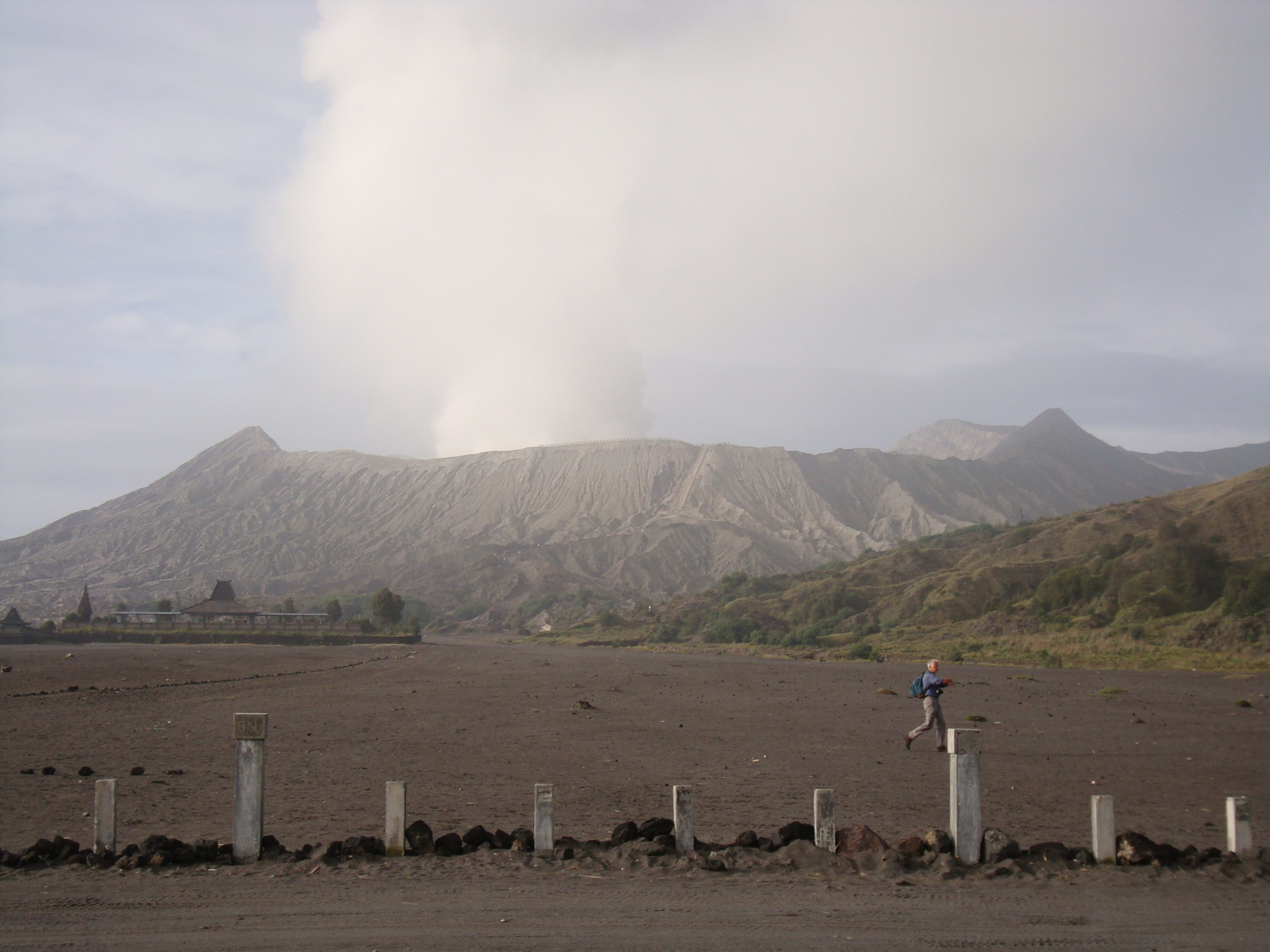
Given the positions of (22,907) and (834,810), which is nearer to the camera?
(22,907)

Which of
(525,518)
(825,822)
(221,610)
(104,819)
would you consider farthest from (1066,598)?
(525,518)

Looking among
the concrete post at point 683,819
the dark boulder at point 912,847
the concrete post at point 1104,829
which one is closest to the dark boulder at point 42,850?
the concrete post at point 683,819

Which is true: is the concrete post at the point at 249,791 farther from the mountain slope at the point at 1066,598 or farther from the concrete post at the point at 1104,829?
the mountain slope at the point at 1066,598

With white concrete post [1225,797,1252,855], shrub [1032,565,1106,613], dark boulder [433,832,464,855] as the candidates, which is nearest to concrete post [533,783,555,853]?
dark boulder [433,832,464,855]

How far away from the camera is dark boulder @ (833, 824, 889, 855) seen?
7.84 m

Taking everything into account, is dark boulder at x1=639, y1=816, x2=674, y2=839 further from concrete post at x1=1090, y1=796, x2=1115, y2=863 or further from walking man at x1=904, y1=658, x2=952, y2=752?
walking man at x1=904, y1=658, x2=952, y2=752

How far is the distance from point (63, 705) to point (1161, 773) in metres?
24.2

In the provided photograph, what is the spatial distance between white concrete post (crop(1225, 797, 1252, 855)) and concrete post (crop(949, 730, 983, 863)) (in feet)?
7.54

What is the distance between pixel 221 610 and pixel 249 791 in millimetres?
83725

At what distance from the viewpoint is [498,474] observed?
177000 millimetres

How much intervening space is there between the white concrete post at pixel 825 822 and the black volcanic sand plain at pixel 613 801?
22 cm

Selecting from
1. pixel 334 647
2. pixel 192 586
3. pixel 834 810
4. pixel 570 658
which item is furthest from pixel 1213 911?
pixel 192 586

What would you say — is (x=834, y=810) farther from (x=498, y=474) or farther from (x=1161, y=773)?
(x=498, y=474)

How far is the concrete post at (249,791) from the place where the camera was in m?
7.73
